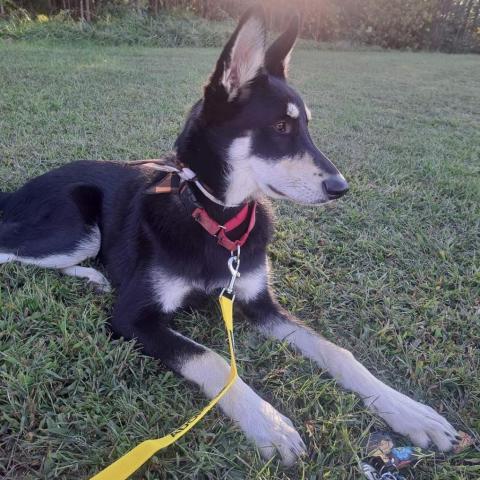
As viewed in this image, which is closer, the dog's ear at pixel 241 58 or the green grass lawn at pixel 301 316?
the green grass lawn at pixel 301 316

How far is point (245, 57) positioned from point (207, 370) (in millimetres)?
1429

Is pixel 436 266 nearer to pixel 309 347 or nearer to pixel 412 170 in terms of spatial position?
pixel 309 347

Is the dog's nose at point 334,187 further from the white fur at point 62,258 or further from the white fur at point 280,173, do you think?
the white fur at point 62,258

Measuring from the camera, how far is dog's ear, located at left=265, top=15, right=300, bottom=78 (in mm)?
2326

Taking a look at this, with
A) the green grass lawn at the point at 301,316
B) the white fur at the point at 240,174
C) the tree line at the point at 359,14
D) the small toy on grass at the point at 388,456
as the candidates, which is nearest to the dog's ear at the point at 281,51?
the white fur at the point at 240,174

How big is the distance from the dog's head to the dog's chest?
417 mm

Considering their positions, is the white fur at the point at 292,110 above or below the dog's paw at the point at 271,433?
above

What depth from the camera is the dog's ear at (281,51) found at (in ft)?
7.63

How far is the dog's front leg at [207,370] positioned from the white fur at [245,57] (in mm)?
1073

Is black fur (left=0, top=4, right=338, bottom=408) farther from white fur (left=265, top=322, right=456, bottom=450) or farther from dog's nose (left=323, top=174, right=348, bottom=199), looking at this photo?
white fur (left=265, top=322, right=456, bottom=450)

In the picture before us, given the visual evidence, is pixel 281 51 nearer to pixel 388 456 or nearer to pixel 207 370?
pixel 207 370

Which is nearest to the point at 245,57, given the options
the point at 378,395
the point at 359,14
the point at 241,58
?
the point at 241,58

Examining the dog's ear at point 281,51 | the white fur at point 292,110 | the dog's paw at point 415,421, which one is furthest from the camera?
the dog's ear at point 281,51

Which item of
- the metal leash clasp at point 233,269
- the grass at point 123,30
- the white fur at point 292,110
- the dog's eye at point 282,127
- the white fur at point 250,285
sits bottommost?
the white fur at point 250,285
